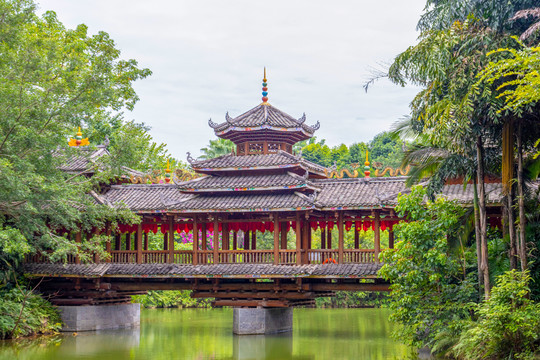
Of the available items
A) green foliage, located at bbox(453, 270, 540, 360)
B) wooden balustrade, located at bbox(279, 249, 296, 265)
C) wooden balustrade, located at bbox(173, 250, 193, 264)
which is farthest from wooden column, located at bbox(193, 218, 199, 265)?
green foliage, located at bbox(453, 270, 540, 360)

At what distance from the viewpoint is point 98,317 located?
68.3 feet

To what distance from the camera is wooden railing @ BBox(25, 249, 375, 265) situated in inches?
721

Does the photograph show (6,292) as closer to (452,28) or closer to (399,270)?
(399,270)

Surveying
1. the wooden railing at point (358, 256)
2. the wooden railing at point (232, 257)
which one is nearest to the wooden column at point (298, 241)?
the wooden railing at point (232, 257)

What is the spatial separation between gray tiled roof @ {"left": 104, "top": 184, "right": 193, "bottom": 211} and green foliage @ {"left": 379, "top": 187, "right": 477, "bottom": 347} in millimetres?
7661

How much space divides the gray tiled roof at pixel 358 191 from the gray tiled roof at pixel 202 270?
1.61 metres

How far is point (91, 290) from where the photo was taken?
20547mm

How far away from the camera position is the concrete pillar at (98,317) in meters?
20.2

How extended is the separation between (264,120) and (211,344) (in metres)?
6.77

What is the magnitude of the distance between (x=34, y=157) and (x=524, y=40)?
39.2ft

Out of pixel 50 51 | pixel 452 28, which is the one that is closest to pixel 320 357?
pixel 452 28

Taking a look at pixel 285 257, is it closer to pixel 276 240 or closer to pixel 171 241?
pixel 276 240

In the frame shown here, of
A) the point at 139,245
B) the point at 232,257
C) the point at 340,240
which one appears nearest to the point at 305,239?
the point at 340,240

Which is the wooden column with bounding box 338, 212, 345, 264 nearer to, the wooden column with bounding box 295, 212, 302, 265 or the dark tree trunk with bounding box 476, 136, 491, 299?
the wooden column with bounding box 295, 212, 302, 265
